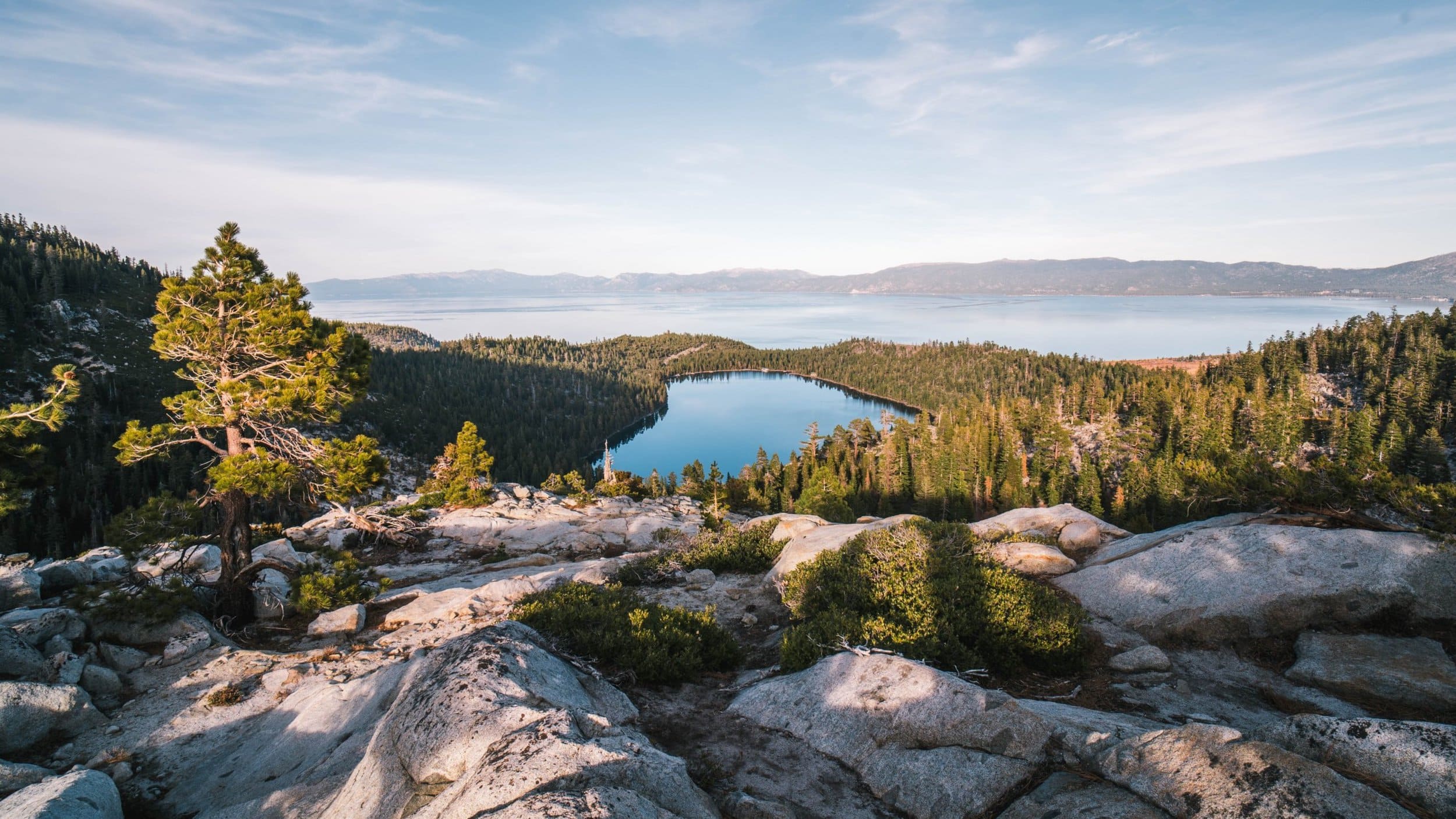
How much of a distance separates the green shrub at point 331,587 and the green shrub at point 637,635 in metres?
7.21

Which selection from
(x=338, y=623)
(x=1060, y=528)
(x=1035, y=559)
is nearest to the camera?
(x=338, y=623)

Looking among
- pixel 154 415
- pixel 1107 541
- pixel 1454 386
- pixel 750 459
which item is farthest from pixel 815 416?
pixel 1107 541

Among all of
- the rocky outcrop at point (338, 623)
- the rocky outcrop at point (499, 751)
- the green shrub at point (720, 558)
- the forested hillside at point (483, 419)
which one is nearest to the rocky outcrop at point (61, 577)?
the rocky outcrop at point (338, 623)

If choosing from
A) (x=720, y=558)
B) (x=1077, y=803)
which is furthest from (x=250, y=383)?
(x=1077, y=803)

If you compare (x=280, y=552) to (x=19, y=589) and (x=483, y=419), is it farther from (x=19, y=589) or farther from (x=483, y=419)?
(x=483, y=419)

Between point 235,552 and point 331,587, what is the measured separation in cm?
258

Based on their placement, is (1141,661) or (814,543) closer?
(1141,661)

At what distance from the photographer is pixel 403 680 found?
31.6 feet

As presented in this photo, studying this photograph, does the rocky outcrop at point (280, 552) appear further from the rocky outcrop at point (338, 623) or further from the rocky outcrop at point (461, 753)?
the rocky outcrop at point (461, 753)

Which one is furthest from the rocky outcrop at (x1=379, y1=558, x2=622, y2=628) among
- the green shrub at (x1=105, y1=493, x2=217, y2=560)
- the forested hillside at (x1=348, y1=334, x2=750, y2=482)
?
the forested hillside at (x1=348, y1=334, x2=750, y2=482)

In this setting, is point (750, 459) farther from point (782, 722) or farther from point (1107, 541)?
point (782, 722)

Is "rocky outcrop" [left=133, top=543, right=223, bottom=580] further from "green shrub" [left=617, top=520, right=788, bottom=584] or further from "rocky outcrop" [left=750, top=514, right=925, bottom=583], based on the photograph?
"rocky outcrop" [left=750, top=514, right=925, bottom=583]

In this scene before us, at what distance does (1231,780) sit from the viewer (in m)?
5.70

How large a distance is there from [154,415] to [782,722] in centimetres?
16127
